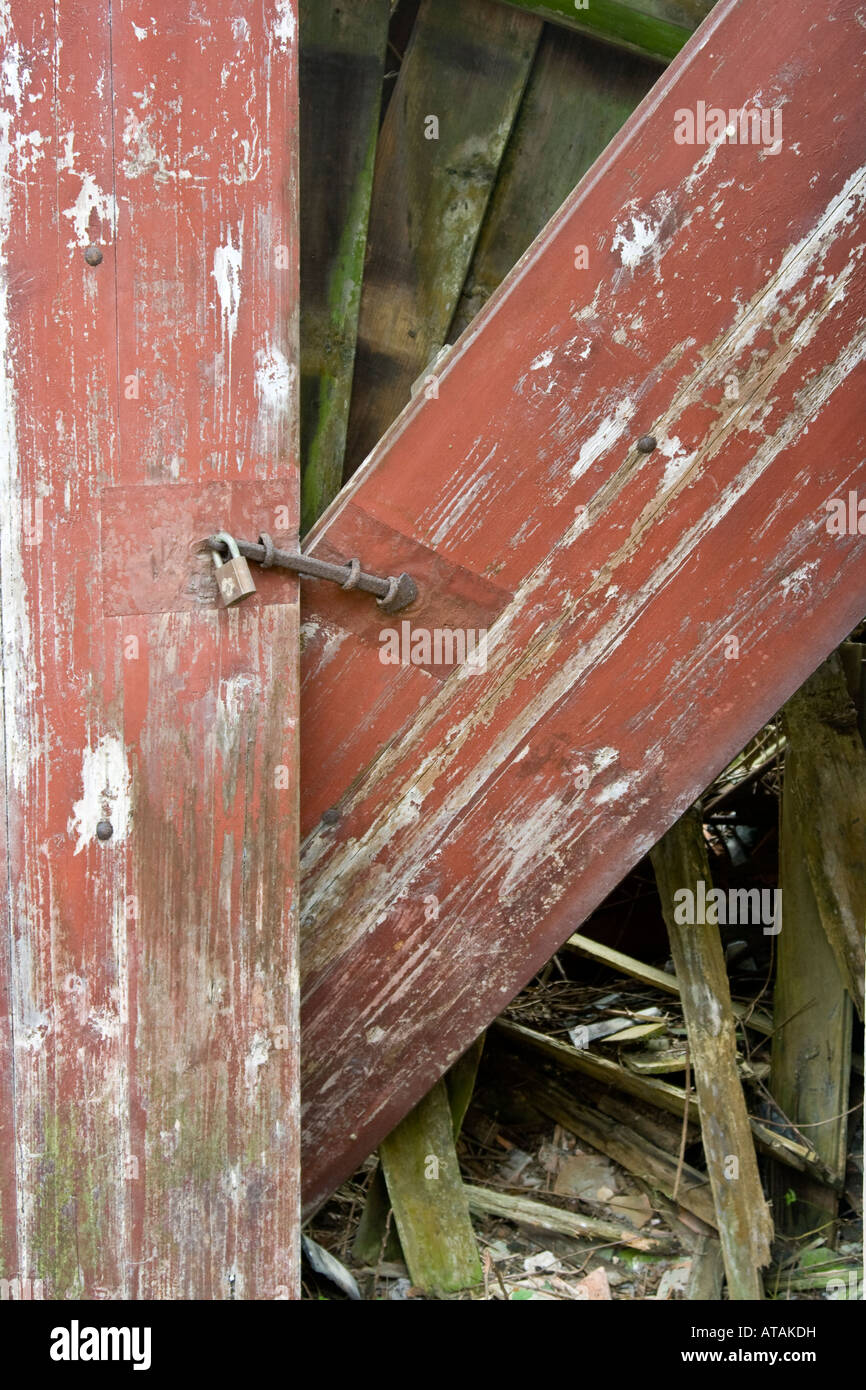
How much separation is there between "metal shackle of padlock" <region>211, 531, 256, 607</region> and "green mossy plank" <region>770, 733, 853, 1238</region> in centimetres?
148

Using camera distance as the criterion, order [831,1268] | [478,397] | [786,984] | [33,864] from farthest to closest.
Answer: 1. [786,984]
2. [831,1268]
3. [478,397]
4. [33,864]

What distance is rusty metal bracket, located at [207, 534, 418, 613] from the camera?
1.83 meters

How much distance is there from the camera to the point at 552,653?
2070 mm

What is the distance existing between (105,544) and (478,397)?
69 cm

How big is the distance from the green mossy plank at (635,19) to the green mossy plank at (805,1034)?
62.1 inches

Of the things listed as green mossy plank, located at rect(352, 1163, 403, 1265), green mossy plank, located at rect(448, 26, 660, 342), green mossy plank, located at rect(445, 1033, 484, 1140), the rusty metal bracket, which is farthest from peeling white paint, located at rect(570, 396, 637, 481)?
green mossy plank, located at rect(352, 1163, 403, 1265)

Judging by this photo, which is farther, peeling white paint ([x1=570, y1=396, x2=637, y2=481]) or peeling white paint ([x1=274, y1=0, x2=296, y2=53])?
peeling white paint ([x1=570, y1=396, x2=637, y2=481])

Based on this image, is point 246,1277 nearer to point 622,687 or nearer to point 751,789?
point 622,687

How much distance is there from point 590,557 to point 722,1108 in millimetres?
1179

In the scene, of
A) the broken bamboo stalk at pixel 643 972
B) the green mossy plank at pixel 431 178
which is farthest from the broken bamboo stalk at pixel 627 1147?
the green mossy plank at pixel 431 178

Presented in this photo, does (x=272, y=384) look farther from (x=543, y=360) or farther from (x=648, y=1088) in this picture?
(x=648, y=1088)

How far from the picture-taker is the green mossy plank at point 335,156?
248 cm

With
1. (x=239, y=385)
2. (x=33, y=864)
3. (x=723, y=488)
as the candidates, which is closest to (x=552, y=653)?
(x=723, y=488)

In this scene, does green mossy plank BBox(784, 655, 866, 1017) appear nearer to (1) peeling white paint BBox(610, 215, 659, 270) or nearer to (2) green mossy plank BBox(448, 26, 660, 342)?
(1) peeling white paint BBox(610, 215, 659, 270)
